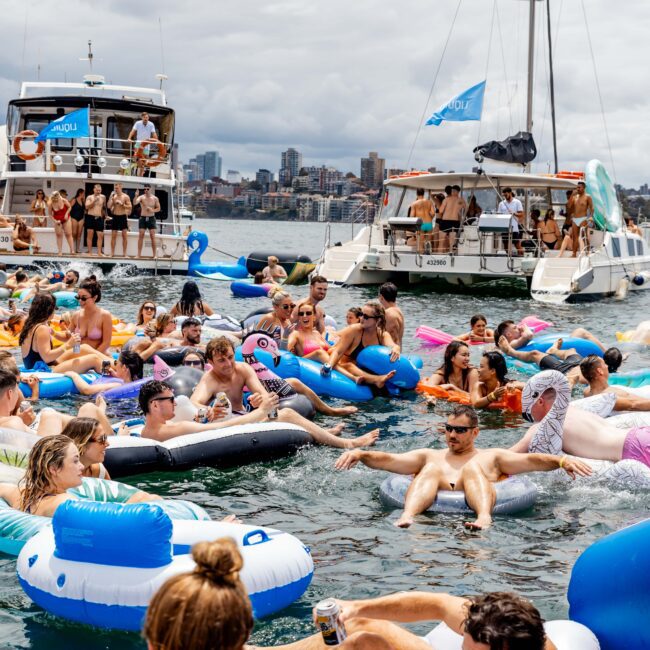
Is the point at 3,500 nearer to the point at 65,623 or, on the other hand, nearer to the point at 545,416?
the point at 65,623

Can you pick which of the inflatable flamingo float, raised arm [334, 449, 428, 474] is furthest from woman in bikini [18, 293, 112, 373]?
raised arm [334, 449, 428, 474]

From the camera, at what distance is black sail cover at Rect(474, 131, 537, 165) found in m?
24.3

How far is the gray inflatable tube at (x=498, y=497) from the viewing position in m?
6.86

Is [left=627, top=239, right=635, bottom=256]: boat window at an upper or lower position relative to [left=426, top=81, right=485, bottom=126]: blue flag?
lower

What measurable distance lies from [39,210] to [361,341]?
16.2 m

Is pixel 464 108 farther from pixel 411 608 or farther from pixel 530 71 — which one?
pixel 411 608

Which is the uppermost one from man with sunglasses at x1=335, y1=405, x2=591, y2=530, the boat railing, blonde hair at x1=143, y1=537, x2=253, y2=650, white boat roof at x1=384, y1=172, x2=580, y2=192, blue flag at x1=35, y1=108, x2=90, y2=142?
blue flag at x1=35, y1=108, x2=90, y2=142

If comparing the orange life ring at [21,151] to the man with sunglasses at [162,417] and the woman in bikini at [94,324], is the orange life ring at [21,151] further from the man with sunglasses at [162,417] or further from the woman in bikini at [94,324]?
the man with sunglasses at [162,417]

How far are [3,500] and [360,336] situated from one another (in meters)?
5.99

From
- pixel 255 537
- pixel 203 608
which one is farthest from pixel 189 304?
pixel 203 608

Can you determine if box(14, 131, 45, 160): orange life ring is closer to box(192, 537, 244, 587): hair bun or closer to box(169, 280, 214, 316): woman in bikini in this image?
box(169, 280, 214, 316): woman in bikini

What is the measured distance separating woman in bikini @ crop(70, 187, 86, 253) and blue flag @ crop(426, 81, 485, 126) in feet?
31.2

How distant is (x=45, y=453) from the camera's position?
5.71 meters

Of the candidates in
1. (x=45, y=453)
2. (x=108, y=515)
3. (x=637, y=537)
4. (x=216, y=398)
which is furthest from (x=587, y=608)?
(x=216, y=398)
